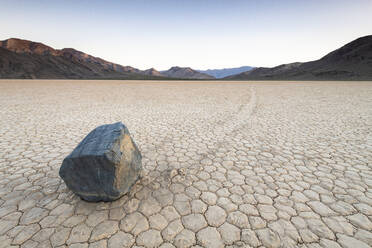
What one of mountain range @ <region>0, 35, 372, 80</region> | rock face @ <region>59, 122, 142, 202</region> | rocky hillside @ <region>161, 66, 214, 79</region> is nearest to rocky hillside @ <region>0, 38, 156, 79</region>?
mountain range @ <region>0, 35, 372, 80</region>

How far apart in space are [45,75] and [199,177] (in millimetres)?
66390

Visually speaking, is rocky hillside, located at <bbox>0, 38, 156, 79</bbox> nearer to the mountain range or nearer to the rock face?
the mountain range

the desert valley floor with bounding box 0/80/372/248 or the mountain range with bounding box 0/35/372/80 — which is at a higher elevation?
the mountain range with bounding box 0/35/372/80

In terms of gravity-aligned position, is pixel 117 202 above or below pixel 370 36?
below

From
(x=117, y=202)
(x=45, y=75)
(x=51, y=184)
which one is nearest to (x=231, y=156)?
(x=117, y=202)

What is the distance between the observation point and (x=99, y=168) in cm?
196

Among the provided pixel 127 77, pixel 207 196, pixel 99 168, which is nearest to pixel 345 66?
pixel 127 77

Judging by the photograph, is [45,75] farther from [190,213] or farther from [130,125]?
[190,213]

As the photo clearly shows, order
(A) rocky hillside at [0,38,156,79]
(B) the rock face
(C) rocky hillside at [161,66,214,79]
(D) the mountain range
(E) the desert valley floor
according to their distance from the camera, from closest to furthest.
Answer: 1. (E) the desert valley floor
2. (B) the rock face
3. (D) the mountain range
4. (A) rocky hillside at [0,38,156,79]
5. (C) rocky hillside at [161,66,214,79]

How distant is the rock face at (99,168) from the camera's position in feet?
6.37

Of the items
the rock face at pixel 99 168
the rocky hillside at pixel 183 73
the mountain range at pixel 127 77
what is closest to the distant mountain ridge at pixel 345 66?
the mountain range at pixel 127 77

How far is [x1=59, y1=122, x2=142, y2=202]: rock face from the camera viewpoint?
1940mm

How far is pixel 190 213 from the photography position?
2035 millimetres

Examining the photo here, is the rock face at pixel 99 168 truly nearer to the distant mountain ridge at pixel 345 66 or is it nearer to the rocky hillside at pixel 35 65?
the distant mountain ridge at pixel 345 66
